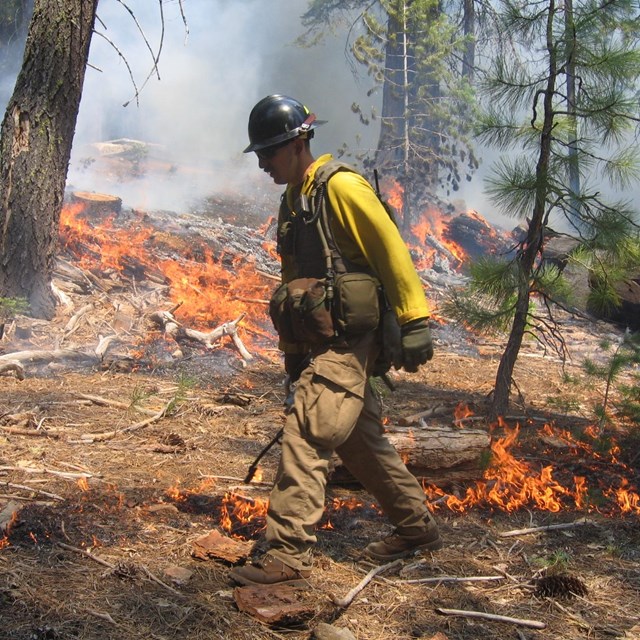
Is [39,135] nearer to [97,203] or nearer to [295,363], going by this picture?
[97,203]

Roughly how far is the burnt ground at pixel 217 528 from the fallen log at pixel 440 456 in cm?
13

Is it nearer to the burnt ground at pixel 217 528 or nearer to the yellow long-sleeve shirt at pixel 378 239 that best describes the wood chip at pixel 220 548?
the burnt ground at pixel 217 528

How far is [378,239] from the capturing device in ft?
10.8

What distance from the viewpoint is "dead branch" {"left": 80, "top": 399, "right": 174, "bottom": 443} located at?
515 cm

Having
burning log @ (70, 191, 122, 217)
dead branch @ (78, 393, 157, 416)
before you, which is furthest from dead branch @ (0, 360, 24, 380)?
burning log @ (70, 191, 122, 217)

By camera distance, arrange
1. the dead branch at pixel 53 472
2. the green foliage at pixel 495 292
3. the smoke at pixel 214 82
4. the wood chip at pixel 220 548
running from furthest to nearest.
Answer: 1. the smoke at pixel 214 82
2. the green foliage at pixel 495 292
3. the dead branch at pixel 53 472
4. the wood chip at pixel 220 548

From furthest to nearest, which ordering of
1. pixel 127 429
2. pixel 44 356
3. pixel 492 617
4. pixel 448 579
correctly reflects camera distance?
pixel 44 356 → pixel 127 429 → pixel 448 579 → pixel 492 617

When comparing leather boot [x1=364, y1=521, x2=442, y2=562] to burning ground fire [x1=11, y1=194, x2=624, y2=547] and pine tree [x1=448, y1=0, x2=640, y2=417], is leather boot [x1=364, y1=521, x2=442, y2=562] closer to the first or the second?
burning ground fire [x1=11, y1=194, x2=624, y2=547]

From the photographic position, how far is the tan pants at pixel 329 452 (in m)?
3.14

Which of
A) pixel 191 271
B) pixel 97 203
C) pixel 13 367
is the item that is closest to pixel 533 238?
pixel 13 367

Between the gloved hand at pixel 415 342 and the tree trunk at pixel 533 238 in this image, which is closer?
the gloved hand at pixel 415 342

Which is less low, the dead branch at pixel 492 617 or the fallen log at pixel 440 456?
the fallen log at pixel 440 456

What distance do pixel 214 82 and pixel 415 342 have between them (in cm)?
2555

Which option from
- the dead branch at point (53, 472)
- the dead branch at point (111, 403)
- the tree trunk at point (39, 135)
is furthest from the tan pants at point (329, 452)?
the tree trunk at point (39, 135)
